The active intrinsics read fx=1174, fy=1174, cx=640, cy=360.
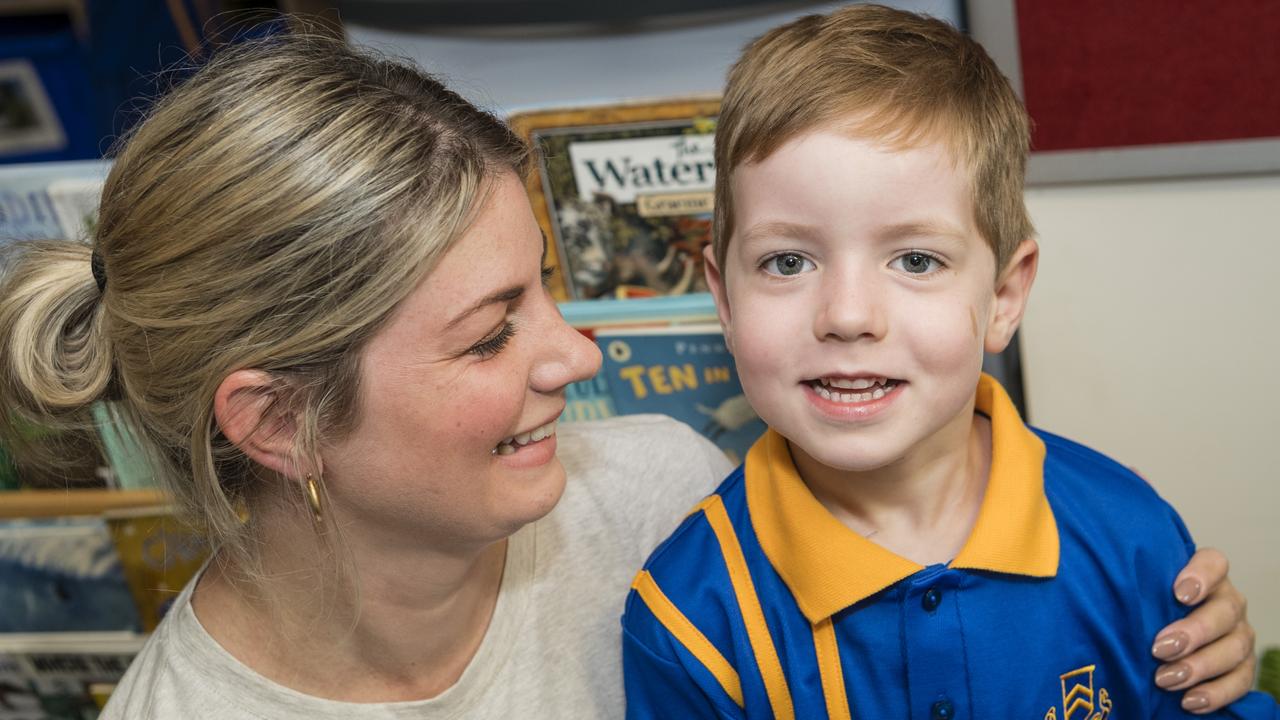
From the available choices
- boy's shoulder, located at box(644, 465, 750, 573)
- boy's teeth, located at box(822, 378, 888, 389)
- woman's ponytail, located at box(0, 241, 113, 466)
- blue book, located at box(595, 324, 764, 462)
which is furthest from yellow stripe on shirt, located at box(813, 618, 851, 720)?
woman's ponytail, located at box(0, 241, 113, 466)

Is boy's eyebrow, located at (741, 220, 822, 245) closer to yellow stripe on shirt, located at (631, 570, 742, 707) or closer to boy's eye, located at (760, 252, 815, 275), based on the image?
boy's eye, located at (760, 252, 815, 275)

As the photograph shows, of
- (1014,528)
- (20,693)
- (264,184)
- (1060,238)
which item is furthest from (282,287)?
(20,693)

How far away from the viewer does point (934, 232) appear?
0.98 m

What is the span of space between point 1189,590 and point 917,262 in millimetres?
438

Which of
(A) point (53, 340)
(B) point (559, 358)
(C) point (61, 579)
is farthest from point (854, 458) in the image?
(C) point (61, 579)

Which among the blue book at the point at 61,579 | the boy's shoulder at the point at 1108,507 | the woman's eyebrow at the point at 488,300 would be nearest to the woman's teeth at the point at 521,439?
the woman's eyebrow at the point at 488,300

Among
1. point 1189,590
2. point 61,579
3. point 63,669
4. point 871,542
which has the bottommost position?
point 63,669

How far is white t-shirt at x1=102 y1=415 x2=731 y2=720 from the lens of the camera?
117cm

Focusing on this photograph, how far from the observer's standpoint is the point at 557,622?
1316 millimetres

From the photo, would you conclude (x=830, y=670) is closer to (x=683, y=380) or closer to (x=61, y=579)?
(x=683, y=380)

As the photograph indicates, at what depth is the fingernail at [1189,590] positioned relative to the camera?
112cm

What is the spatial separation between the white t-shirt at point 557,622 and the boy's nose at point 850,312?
18.8 inches

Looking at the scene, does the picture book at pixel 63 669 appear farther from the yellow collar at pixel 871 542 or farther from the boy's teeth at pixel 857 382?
the boy's teeth at pixel 857 382

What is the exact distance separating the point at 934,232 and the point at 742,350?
0.64ft
